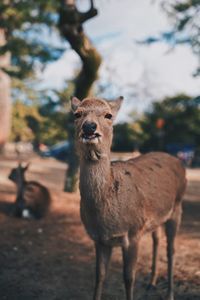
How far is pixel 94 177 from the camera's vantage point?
4.01m

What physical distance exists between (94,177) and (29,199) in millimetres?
5916

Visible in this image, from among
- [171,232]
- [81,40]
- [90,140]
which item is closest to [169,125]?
[81,40]

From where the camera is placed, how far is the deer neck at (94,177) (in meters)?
3.98

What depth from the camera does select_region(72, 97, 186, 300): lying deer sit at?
154 inches

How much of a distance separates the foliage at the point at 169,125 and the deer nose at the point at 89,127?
25376 millimetres

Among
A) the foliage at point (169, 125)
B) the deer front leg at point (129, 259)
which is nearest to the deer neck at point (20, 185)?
the deer front leg at point (129, 259)

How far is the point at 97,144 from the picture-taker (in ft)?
12.5

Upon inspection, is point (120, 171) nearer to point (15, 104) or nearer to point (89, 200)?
point (89, 200)

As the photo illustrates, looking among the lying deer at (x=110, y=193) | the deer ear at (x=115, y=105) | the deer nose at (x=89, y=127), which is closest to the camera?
the deer nose at (x=89, y=127)

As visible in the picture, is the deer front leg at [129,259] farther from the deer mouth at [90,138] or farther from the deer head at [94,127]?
the deer mouth at [90,138]

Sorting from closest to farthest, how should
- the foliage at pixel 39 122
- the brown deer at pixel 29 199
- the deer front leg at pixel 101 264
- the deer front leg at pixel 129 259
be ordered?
1. the deer front leg at pixel 129 259
2. the deer front leg at pixel 101 264
3. the brown deer at pixel 29 199
4. the foliage at pixel 39 122

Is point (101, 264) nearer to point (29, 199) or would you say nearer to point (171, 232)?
point (171, 232)

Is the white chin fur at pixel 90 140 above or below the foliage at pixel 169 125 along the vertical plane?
below

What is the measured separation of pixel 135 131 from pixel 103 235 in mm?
27460
